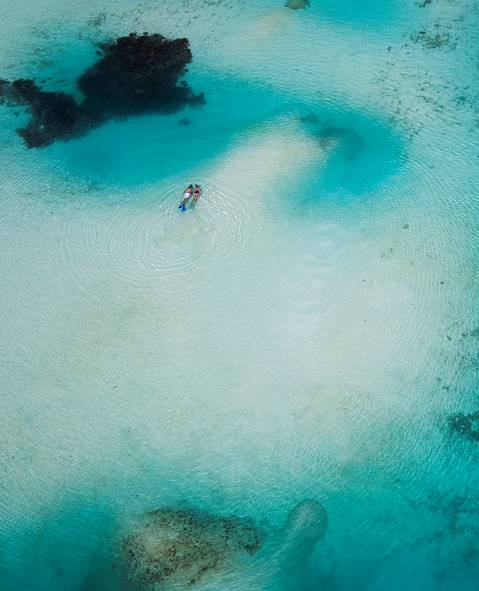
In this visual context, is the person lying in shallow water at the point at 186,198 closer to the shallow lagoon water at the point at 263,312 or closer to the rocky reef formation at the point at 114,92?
the shallow lagoon water at the point at 263,312

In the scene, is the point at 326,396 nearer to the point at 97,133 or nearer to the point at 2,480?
the point at 2,480

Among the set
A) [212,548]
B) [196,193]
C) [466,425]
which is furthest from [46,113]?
[466,425]

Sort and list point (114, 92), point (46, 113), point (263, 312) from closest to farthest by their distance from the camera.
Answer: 1. point (263, 312)
2. point (46, 113)
3. point (114, 92)

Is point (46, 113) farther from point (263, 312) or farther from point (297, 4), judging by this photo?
point (263, 312)

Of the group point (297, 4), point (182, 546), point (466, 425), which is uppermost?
point (297, 4)

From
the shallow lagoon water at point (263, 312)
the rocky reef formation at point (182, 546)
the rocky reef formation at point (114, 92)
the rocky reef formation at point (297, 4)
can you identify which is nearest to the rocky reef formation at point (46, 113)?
the rocky reef formation at point (114, 92)

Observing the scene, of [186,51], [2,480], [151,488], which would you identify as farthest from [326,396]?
[186,51]
